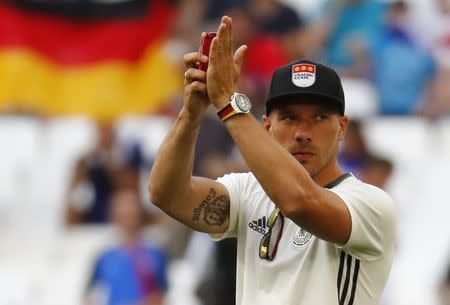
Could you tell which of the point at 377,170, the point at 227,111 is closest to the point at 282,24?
the point at 377,170

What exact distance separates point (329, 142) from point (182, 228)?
5536 mm

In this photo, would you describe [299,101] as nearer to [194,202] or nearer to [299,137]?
[299,137]

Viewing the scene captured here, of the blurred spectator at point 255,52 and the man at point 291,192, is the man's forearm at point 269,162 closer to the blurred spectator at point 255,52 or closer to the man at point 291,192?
the man at point 291,192

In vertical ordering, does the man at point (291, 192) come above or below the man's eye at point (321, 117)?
below

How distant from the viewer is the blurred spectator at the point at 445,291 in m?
9.69

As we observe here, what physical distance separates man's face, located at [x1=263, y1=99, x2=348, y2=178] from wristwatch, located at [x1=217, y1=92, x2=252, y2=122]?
0.28 meters

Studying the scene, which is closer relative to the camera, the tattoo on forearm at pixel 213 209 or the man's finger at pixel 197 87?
the man's finger at pixel 197 87

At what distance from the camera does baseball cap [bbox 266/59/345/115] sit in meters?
4.95

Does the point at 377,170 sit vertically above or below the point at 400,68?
below

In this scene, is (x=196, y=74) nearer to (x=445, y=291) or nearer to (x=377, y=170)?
(x=377, y=170)

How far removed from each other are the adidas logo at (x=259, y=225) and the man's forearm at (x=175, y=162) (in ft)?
0.94

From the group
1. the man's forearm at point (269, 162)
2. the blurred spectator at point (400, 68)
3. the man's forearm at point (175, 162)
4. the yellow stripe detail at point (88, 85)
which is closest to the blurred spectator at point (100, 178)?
the yellow stripe detail at point (88, 85)

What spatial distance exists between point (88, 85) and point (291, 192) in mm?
8026

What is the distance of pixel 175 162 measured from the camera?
5121mm
